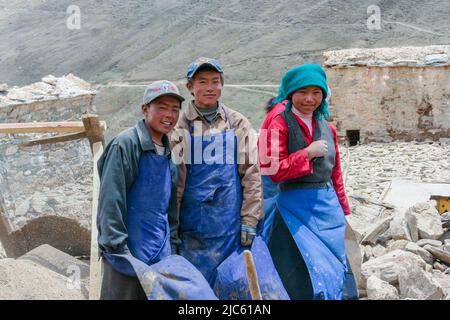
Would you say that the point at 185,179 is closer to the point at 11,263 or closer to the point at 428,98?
the point at 11,263

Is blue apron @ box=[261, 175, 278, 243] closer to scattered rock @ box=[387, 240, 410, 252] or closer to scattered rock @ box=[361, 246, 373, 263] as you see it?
scattered rock @ box=[361, 246, 373, 263]

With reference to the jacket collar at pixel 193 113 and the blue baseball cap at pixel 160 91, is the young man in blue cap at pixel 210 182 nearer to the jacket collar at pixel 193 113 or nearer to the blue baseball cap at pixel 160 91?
the jacket collar at pixel 193 113

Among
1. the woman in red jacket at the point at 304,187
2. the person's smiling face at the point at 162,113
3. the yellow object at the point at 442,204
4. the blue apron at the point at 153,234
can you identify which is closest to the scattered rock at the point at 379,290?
the woman in red jacket at the point at 304,187

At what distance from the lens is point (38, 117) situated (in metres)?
8.58

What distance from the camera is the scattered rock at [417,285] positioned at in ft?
10.7

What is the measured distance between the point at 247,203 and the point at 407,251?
1.85m

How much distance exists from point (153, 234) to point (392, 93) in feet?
28.2

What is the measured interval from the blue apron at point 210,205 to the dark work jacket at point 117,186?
0.34m

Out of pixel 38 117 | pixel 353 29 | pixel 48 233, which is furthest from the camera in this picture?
pixel 353 29

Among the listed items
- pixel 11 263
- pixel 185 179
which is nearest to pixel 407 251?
pixel 185 179

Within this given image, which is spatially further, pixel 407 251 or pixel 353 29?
pixel 353 29

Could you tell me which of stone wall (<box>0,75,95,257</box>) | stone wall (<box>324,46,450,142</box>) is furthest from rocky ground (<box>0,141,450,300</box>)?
stone wall (<box>324,46,450,142</box>)

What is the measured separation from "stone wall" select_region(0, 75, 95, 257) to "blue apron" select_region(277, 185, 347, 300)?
253 centimetres
